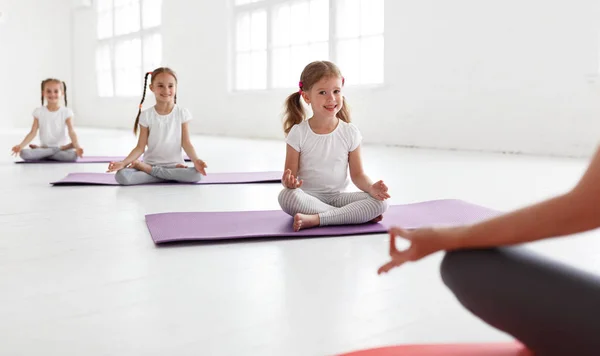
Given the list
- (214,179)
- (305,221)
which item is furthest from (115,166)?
(305,221)

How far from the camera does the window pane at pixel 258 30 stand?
9203 mm

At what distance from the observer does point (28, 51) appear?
14.1 m

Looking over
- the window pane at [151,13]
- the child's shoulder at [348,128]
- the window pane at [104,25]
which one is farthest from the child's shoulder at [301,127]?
the window pane at [104,25]

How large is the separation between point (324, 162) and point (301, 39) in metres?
6.19

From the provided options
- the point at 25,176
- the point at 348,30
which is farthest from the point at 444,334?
the point at 348,30

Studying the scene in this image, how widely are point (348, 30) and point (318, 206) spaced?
18.4ft

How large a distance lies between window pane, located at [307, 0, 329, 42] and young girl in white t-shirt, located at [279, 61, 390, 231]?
5582 millimetres

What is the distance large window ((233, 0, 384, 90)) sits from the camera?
7.60 m

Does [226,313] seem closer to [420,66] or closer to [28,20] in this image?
[420,66]

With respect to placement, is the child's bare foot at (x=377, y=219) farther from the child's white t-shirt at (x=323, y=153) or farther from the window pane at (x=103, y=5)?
the window pane at (x=103, y=5)

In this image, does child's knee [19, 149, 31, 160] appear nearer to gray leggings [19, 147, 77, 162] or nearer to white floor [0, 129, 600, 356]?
gray leggings [19, 147, 77, 162]

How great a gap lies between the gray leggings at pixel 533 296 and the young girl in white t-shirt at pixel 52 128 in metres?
4.68

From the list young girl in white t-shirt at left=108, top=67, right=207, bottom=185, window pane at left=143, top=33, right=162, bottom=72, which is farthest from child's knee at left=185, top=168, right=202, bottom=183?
window pane at left=143, top=33, right=162, bottom=72

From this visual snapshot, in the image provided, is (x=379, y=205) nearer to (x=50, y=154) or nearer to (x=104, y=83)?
(x=50, y=154)
